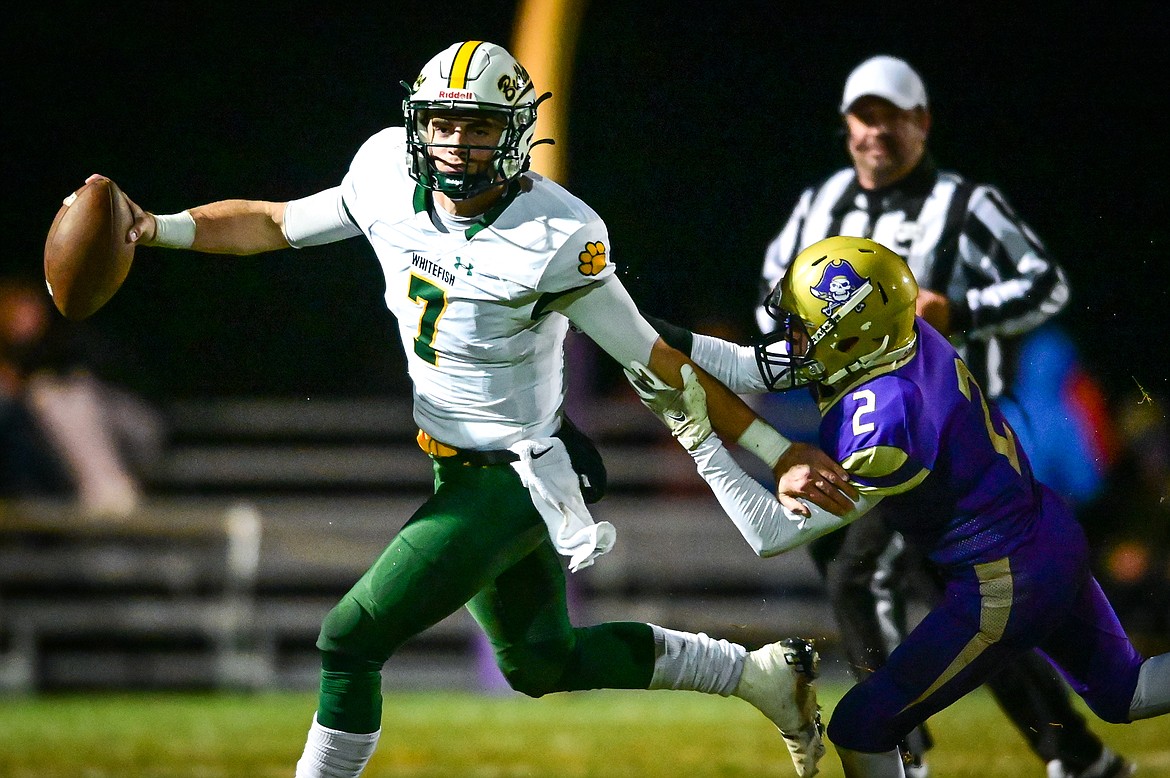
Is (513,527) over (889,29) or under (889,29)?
under

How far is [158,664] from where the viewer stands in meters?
7.27

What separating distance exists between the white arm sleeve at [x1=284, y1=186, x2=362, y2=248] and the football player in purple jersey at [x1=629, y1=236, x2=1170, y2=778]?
773 mm

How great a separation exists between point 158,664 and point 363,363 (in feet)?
6.10

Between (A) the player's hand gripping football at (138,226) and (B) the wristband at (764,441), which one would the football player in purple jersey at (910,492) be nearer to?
(B) the wristband at (764,441)

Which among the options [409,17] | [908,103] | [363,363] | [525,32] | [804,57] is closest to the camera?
[908,103]

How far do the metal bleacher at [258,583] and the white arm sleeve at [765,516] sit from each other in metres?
3.44

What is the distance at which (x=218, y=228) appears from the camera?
141 inches

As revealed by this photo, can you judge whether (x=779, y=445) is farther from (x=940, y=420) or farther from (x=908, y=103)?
(x=908, y=103)

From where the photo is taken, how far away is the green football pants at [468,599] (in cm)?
324

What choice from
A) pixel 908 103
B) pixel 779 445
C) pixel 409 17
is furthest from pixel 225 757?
pixel 409 17

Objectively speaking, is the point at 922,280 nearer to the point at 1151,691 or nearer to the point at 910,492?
the point at 910,492

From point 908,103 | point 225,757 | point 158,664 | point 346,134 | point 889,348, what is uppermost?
point 908,103

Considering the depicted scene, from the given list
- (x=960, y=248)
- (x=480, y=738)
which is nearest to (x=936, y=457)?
(x=960, y=248)

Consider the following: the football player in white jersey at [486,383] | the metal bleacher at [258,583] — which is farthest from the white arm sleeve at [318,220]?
the metal bleacher at [258,583]
